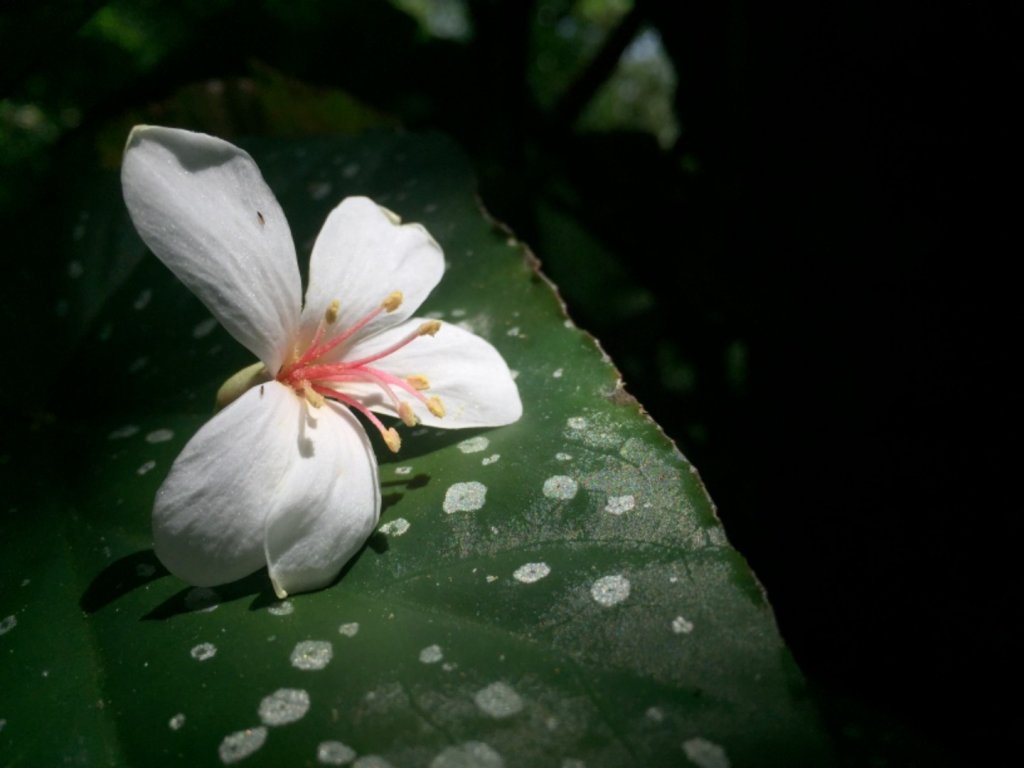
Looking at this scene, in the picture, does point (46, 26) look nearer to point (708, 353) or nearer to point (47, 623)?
point (47, 623)

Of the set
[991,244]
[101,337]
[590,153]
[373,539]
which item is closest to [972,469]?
[991,244]

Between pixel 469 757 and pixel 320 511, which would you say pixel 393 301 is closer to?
pixel 320 511

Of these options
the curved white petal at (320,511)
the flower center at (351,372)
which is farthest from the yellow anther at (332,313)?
the curved white petal at (320,511)

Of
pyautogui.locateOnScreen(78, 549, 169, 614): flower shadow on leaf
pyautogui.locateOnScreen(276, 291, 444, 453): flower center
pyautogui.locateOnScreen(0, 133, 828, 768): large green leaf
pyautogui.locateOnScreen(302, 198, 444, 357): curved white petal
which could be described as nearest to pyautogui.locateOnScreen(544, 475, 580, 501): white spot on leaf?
pyautogui.locateOnScreen(0, 133, 828, 768): large green leaf

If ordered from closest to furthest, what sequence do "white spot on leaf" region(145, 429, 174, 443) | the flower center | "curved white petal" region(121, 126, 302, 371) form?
1. "curved white petal" region(121, 126, 302, 371)
2. the flower center
3. "white spot on leaf" region(145, 429, 174, 443)

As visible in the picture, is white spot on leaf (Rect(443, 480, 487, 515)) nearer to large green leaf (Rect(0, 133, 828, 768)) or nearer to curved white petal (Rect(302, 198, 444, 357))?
large green leaf (Rect(0, 133, 828, 768))
